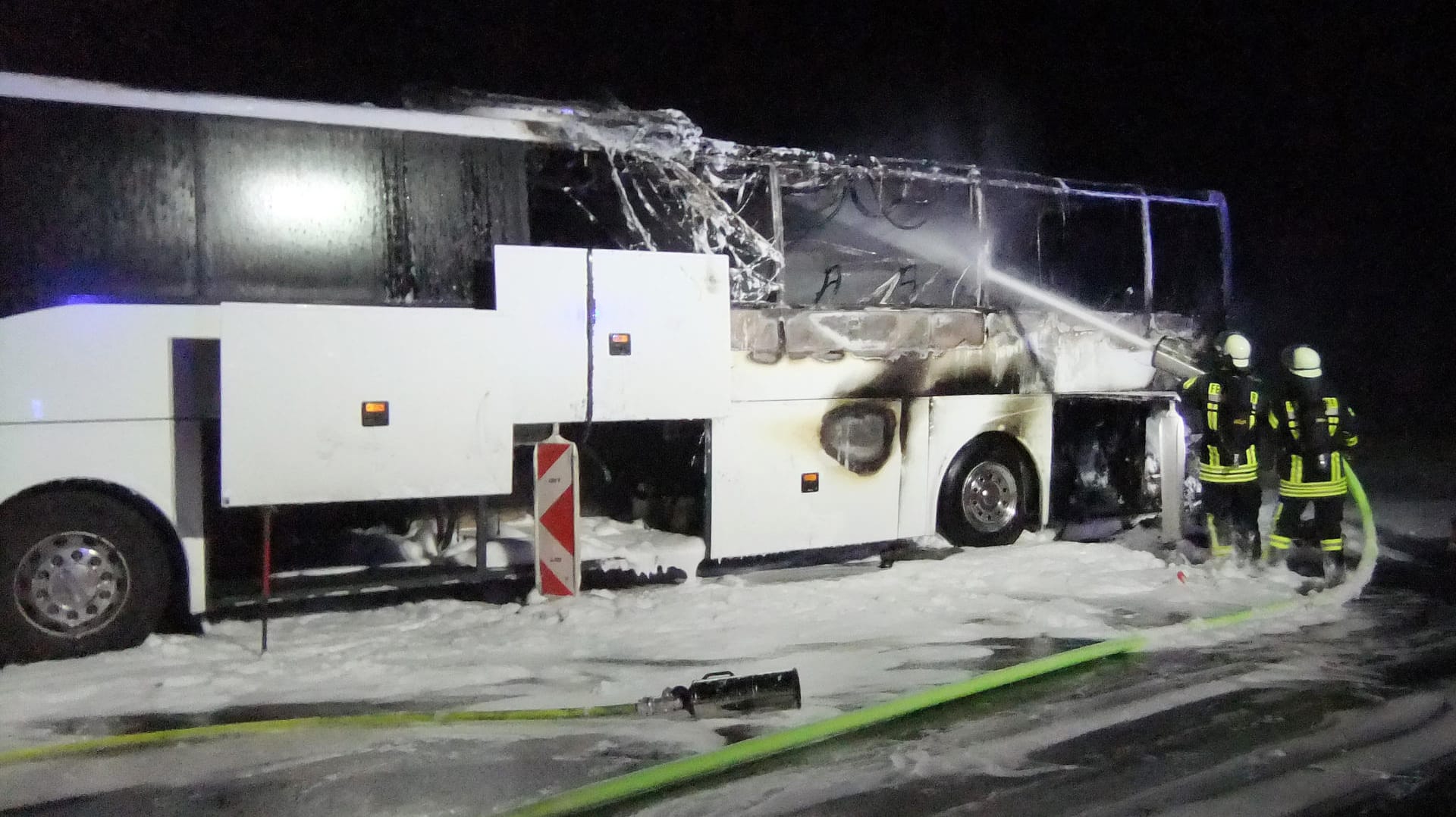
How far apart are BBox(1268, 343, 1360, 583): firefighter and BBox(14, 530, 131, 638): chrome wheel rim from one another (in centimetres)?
803

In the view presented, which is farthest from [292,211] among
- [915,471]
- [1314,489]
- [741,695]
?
[1314,489]

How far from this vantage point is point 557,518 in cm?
726

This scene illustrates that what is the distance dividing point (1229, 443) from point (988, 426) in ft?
6.22

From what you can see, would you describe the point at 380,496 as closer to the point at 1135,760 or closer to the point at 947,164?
the point at 1135,760

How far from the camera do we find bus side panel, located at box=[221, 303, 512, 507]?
621 centimetres

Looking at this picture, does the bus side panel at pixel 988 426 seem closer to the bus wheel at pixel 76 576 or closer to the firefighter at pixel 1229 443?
the firefighter at pixel 1229 443

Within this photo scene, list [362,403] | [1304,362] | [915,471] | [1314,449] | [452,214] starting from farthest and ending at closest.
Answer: [915,471] < [1304,362] < [1314,449] < [452,214] < [362,403]

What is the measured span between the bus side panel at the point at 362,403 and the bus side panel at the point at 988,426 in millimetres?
3670

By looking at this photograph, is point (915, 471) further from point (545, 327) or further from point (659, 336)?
point (545, 327)

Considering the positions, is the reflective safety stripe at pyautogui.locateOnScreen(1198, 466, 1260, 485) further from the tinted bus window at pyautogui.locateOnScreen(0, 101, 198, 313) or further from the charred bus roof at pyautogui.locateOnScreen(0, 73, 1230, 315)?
the tinted bus window at pyautogui.locateOnScreen(0, 101, 198, 313)

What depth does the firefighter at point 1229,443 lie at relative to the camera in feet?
29.8

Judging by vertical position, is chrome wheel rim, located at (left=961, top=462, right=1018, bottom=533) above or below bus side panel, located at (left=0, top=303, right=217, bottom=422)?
below

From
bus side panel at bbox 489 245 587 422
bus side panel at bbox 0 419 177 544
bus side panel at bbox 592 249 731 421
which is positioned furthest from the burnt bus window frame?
bus side panel at bbox 592 249 731 421

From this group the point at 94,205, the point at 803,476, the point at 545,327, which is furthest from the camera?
the point at 803,476
